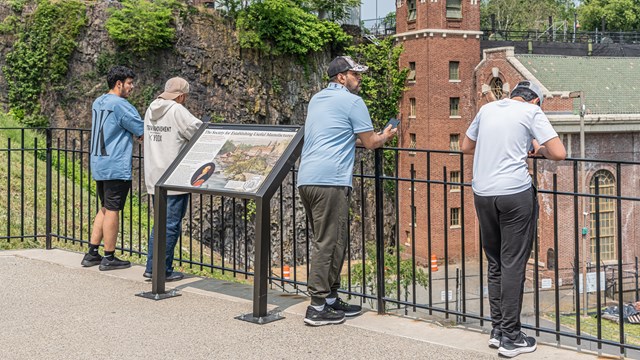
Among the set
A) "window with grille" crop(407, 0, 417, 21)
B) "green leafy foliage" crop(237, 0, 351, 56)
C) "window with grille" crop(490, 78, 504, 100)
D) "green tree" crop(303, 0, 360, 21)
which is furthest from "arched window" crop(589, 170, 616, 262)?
"green leafy foliage" crop(237, 0, 351, 56)

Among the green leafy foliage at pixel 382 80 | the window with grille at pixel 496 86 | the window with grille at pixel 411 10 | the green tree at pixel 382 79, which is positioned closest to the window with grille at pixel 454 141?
the green leafy foliage at pixel 382 80

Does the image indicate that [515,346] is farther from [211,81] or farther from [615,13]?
[615,13]

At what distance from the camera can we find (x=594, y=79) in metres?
36.8

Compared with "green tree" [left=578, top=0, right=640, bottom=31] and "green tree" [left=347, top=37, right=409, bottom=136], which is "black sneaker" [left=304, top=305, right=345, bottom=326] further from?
"green tree" [left=578, top=0, right=640, bottom=31]

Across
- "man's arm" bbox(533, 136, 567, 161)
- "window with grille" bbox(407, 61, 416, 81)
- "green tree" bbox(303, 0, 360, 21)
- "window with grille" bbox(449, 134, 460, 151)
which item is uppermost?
"green tree" bbox(303, 0, 360, 21)

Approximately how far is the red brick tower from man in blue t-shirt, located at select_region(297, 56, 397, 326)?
1151 inches

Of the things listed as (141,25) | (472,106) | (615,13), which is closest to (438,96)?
(472,106)

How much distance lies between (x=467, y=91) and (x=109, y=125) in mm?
30434

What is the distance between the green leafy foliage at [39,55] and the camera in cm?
2677

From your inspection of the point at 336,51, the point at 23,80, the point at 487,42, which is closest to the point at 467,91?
the point at 487,42

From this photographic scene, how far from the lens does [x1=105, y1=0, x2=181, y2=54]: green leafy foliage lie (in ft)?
89.2

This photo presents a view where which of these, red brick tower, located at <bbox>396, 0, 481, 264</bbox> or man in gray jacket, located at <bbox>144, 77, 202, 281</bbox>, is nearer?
man in gray jacket, located at <bbox>144, 77, 202, 281</bbox>

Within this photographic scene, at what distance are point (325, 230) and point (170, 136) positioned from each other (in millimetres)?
2227

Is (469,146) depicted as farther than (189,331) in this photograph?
No
